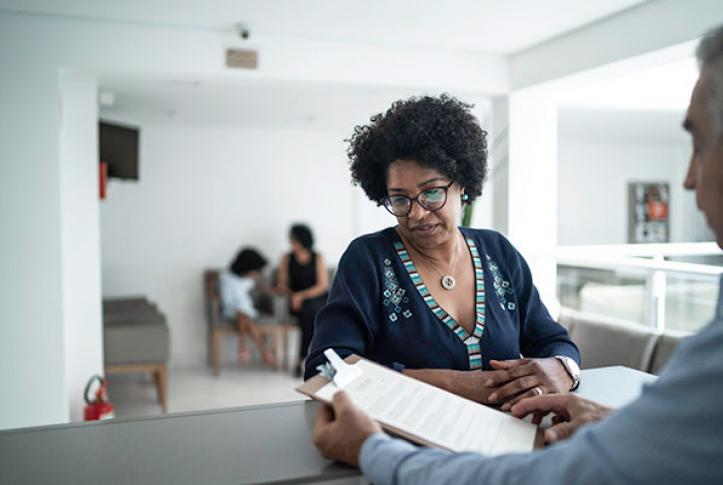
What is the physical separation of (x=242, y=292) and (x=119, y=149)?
1.76m

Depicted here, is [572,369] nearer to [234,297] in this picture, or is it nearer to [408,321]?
[408,321]

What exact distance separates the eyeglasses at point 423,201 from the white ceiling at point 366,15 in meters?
1.92

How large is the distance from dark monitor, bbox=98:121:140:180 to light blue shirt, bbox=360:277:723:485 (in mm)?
4423

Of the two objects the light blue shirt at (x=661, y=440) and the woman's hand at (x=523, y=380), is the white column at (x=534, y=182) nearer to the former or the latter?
the woman's hand at (x=523, y=380)

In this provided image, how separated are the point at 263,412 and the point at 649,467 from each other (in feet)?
2.09

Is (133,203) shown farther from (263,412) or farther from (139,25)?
(263,412)

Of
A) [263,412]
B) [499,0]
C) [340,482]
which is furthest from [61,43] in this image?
[340,482]

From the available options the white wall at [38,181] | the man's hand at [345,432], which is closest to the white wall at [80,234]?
the white wall at [38,181]

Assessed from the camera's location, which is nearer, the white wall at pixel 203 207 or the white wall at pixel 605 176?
the white wall at pixel 203 207

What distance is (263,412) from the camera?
3.53ft

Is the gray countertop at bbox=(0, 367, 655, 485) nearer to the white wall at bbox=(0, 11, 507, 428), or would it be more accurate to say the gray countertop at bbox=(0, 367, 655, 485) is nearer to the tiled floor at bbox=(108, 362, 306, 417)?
the white wall at bbox=(0, 11, 507, 428)

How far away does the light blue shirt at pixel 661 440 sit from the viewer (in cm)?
60

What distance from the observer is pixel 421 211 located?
1368mm

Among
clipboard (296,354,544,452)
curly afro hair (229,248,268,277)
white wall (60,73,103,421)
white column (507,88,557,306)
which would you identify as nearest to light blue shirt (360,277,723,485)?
clipboard (296,354,544,452)
